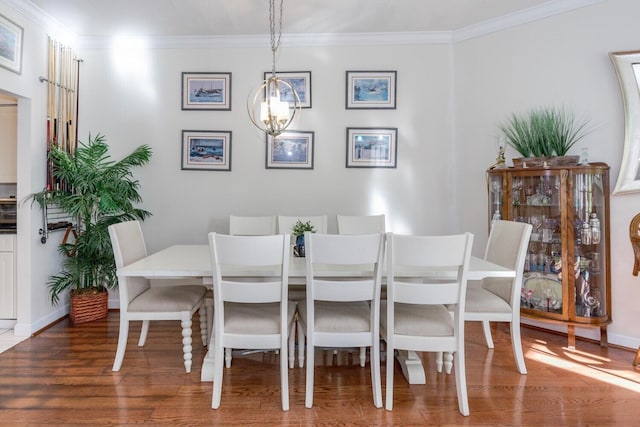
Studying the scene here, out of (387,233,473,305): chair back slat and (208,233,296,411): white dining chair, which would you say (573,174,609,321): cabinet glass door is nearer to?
(387,233,473,305): chair back slat

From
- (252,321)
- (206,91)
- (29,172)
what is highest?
(206,91)

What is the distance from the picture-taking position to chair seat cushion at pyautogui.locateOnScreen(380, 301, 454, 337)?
6.41 feet

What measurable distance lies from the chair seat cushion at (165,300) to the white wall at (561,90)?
2612mm

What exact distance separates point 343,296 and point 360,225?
4.50 ft

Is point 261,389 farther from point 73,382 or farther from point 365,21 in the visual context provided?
point 365,21

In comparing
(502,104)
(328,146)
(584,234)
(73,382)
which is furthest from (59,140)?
(584,234)

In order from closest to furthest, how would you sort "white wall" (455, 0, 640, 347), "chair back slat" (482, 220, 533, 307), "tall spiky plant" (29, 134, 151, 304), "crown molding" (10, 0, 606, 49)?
1. "chair back slat" (482, 220, 533, 307)
2. "white wall" (455, 0, 640, 347)
3. "tall spiky plant" (29, 134, 151, 304)
4. "crown molding" (10, 0, 606, 49)

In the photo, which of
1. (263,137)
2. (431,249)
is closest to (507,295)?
(431,249)

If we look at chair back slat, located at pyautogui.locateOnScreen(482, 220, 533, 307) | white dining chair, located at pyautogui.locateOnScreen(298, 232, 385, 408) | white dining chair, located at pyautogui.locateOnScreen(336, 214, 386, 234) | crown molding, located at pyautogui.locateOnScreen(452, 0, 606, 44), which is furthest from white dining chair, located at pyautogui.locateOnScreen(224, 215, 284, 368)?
crown molding, located at pyautogui.locateOnScreen(452, 0, 606, 44)

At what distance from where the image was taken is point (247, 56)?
12.3ft

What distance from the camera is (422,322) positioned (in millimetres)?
1986

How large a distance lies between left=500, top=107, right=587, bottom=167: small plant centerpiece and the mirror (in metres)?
0.30

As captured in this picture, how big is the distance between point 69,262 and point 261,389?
2253 mm

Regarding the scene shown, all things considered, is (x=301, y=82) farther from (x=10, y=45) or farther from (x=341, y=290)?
(x=341, y=290)
